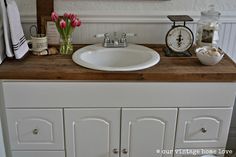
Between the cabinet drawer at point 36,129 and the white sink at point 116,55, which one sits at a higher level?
the white sink at point 116,55

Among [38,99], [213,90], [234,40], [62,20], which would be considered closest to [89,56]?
[62,20]

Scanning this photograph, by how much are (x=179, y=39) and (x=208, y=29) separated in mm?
186

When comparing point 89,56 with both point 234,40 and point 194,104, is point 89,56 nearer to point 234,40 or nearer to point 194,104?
point 194,104

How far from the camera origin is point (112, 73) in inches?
57.2

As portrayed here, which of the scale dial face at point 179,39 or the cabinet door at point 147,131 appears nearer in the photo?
the cabinet door at point 147,131

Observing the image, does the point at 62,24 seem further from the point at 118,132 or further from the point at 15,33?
the point at 118,132

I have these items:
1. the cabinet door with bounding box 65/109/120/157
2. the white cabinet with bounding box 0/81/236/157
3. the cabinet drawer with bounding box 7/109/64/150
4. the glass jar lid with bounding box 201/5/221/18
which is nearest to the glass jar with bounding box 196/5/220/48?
the glass jar lid with bounding box 201/5/221/18

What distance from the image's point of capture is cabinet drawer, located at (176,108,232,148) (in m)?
1.58

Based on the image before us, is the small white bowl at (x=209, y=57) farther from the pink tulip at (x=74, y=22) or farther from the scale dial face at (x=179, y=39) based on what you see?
the pink tulip at (x=74, y=22)

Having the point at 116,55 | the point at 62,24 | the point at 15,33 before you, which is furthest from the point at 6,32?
the point at 116,55

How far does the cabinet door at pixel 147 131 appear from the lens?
156 centimetres

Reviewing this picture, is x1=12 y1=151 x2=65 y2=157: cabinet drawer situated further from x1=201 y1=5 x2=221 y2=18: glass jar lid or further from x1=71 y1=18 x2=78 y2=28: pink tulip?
x1=201 y1=5 x2=221 y2=18: glass jar lid

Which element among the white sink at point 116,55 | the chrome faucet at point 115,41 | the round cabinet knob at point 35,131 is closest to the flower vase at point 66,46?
the white sink at point 116,55

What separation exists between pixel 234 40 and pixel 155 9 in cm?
55
